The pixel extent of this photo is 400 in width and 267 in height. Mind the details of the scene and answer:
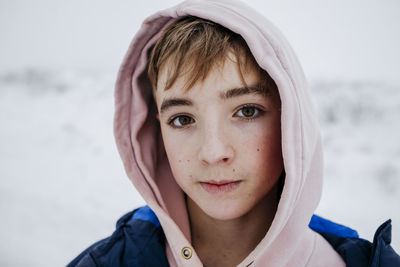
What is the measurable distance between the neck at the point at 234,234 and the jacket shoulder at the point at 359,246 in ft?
0.79

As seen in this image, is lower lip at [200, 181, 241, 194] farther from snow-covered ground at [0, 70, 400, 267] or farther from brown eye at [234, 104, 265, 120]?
snow-covered ground at [0, 70, 400, 267]

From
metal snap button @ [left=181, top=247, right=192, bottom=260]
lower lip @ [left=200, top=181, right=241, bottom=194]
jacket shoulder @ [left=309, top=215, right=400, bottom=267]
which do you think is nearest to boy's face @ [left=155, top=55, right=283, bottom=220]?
lower lip @ [left=200, top=181, right=241, bottom=194]

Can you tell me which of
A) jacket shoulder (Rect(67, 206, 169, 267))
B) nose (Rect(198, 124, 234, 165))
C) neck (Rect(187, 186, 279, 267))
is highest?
nose (Rect(198, 124, 234, 165))

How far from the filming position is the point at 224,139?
0.93 meters

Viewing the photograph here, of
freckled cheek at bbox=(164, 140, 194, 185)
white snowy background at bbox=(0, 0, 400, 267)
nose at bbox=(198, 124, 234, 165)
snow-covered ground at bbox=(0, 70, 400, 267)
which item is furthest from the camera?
white snowy background at bbox=(0, 0, 400, 267)

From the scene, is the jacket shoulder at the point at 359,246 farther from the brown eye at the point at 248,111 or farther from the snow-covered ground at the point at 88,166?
the snow-covered ground at the point at 88,166

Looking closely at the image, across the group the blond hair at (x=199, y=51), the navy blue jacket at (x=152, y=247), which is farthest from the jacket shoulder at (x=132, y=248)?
the blond hair at (x=199, y=51)

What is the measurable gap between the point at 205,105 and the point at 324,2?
4178mm

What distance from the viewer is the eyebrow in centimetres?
93

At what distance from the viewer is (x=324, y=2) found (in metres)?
4.34

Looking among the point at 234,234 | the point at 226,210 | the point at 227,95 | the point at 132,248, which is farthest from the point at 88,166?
the point at 227,95

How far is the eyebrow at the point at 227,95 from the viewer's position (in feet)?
3.05

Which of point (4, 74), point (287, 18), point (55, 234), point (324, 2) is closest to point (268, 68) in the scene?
point (55, 234)

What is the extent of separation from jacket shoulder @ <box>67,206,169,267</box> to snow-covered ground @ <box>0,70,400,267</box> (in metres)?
1.13
